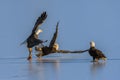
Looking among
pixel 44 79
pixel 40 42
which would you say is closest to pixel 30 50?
pixel 40 42

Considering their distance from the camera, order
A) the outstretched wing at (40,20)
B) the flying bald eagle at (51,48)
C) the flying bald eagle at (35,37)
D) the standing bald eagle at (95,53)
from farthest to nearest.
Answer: the outstretched wing at (40,20) → the flying bald eagle at (51,48) → the flying bald eagle at (35,37) → the standing bald eagle at (95,53)

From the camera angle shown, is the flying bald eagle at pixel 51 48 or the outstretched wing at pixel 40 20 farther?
the outstretched wing at pixel 40 20

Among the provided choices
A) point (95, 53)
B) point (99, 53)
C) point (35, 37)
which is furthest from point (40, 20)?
point (99, 53)

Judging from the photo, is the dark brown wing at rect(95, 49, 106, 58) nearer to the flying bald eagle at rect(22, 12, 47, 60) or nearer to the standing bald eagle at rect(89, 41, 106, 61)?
the standing bald eagle at rect(89, 41, 106, 61)

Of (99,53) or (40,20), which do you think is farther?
(40,20)

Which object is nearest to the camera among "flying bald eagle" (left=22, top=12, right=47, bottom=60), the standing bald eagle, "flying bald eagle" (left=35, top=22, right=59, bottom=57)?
the standing bald eagle

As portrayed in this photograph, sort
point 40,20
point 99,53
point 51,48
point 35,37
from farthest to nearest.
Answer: point 40,20 → point 51,48 → point 35,37 → point 99,53

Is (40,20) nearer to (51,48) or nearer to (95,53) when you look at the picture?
(51,48)

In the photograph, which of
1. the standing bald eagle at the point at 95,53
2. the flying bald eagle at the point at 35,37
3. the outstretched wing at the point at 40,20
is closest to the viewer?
the standing bald eagle at the point at 95,53

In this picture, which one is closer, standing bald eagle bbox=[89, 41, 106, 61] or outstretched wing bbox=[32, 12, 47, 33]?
standing bald eagle bbox=[89, 41, 106, 61]

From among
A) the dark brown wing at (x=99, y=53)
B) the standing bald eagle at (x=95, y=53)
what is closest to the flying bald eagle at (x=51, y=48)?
the standing bald eagle at (x=95, y=53)

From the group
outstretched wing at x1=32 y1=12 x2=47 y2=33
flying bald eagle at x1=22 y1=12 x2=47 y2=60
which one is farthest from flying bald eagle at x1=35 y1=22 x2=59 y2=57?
outstretched wing at x1=32 y1=12 x2=47 y2=33

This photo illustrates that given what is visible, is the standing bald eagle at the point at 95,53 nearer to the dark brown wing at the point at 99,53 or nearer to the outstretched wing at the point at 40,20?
the dark brown wing at the point at 99,53

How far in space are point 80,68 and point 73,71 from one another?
1.08 metres
